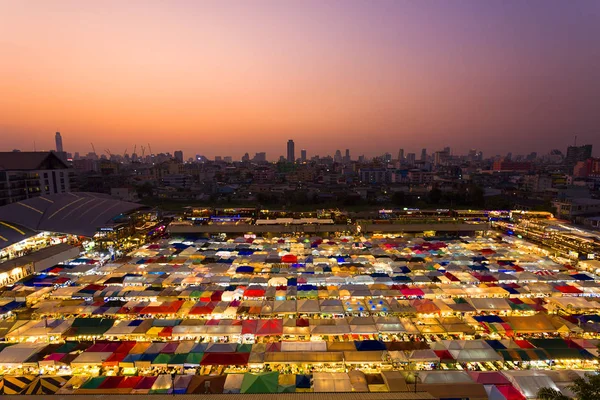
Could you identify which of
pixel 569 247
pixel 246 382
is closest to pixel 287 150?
pixel 569 247

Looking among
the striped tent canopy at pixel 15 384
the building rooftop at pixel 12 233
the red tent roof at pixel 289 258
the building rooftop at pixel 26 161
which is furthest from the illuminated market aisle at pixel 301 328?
the building rooftop at pixel 26 161

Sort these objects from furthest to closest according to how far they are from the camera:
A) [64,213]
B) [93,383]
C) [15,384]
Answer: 1. [64,213]
2. [93,383]
3. [15,384]

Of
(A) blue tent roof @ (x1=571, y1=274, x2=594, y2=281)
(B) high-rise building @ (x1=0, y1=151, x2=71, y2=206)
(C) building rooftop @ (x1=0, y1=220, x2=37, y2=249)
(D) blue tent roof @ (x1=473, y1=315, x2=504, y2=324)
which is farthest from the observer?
(B) high-rise building @ (x1=0, y1=151, x2=71, y2=206)

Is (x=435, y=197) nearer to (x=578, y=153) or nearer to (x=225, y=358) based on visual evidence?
(x=225, y=358)

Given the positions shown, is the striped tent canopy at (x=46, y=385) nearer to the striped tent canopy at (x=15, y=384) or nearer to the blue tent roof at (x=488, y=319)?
the striped tent canopy at (x=15, y=384)

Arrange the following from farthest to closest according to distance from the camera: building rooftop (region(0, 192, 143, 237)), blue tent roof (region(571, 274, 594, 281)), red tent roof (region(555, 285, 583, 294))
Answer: building rooftop (region(0, 192, 143, 237)) < blue tent roof (region(571, 274, 594, 281)) < red tent roof (region(555, 285, 583, 294))

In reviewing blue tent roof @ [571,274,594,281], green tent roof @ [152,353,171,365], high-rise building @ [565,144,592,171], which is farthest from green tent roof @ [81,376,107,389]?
high-rise building @ [565,144,592,171]

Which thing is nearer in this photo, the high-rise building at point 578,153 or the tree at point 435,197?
the tree at point 435,197

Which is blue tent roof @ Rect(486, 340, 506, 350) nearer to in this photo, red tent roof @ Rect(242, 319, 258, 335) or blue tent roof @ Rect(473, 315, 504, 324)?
blue tent roof @ Rect(473, 315, 504, 324)

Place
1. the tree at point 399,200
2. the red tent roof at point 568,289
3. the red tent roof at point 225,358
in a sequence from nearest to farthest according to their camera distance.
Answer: the red tent roof at point 225,358 < the red tent roof at point 568,289 < the tree at point 399,200

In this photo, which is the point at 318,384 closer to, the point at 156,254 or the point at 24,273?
the point at 156,254

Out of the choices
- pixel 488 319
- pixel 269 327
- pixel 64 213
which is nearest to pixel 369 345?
pixel 269 327
